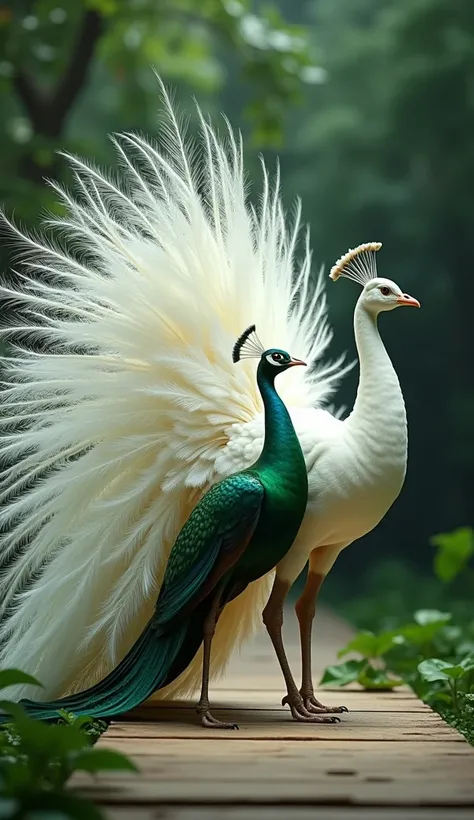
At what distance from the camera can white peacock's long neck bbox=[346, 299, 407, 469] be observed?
2213 mm

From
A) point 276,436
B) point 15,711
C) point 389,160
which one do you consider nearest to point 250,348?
point 276,436

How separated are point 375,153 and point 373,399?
715 centimetres

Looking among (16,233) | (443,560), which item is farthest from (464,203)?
(16,233)

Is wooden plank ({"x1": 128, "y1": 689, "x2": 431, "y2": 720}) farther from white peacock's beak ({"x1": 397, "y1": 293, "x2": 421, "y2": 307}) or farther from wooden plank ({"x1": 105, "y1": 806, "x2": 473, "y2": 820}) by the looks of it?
white peacock's beak ({"x1": 397, "y1": 293, "x2": 421, "y2": 307})

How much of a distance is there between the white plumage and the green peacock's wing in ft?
0.54

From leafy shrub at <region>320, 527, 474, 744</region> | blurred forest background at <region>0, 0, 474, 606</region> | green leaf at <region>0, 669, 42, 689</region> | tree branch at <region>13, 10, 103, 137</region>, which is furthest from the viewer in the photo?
blurred forest background at <region>0, 0, 474, 606</region>

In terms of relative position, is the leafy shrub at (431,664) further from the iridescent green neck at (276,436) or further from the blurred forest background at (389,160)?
the blurred forest background at (389,160)

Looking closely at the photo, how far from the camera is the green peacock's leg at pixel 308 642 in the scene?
2365mm

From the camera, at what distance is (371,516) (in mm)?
2248

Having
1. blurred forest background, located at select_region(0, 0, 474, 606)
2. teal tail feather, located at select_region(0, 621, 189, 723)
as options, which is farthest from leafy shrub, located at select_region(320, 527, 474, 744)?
blurred forest background, located at select_region(0, 0, 474, 606)

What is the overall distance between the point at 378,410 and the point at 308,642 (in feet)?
1.75

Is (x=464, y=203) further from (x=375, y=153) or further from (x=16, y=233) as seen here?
(x=16, y=233)

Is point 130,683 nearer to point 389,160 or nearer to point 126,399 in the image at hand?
point 126,399

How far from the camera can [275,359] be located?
222 centimetres
